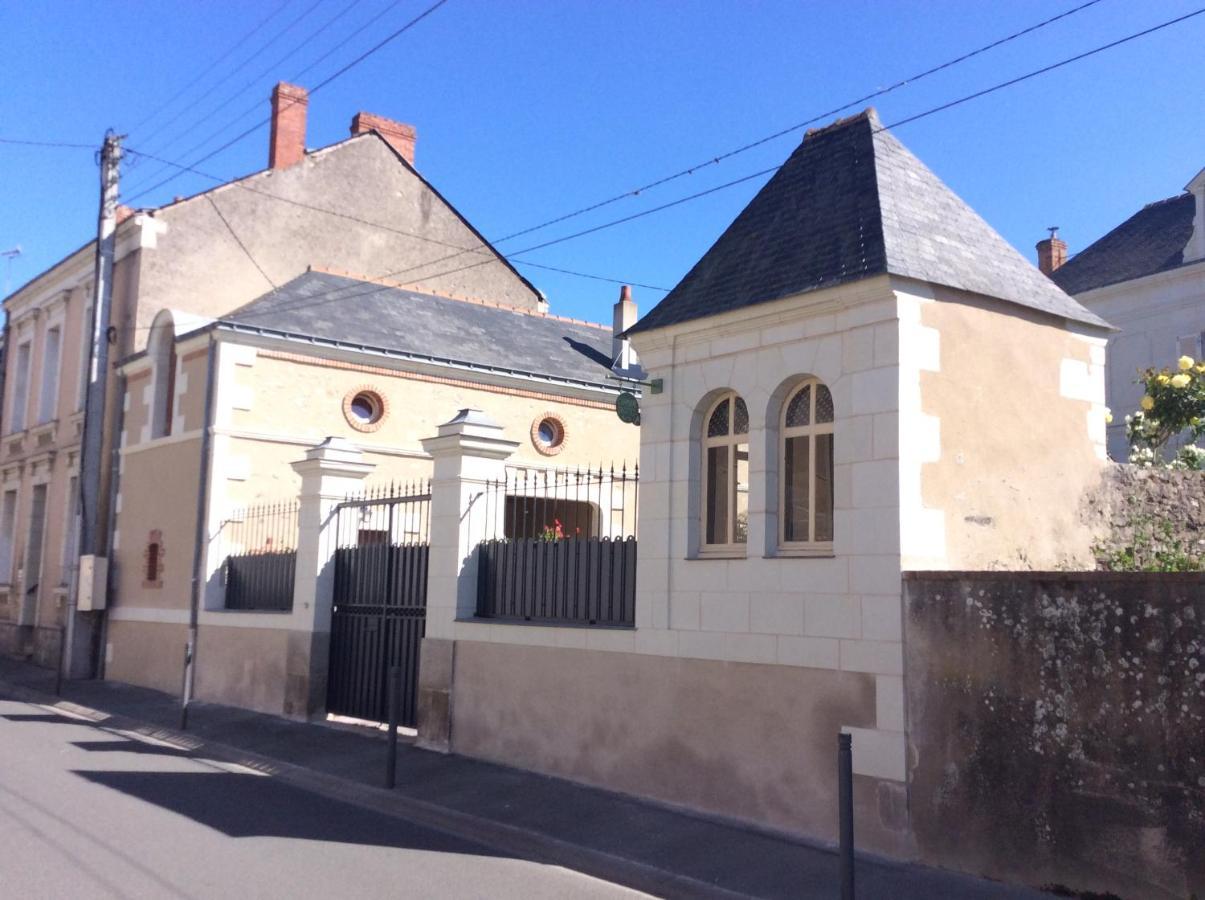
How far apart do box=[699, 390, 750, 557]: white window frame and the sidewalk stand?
6.79ft

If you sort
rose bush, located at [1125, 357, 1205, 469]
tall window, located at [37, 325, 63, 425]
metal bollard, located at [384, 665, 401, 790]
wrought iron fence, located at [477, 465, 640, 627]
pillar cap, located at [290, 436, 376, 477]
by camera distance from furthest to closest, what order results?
tall window, located at [37, 325, 63, 425], pillar cap, located at [290, 436, 376, 477], rose bush, located at [1125, 357, 1205, 469], metal bollard, located at [384, 665, 401, 790], wrought iron fence, located at [477, 465, 640, 627]

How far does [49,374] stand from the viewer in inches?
976

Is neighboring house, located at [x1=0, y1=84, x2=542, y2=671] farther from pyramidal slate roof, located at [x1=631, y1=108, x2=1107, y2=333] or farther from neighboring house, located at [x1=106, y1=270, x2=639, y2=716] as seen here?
pyramidal slate roof, located at [x1=631, y1=108, x2=1107, y2=333]

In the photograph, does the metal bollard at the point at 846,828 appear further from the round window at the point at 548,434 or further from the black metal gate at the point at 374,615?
the round window at the point at 548,434

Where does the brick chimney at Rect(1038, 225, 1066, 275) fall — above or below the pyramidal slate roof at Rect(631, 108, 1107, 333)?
above

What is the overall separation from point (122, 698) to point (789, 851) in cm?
1301

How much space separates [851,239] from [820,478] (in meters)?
1.78

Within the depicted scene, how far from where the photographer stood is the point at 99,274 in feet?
66.7

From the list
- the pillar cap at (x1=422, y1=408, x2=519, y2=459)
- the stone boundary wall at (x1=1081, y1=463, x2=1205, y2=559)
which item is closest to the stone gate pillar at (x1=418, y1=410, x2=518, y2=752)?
the pillar cap at (x1=422, y1=408, x2=519, y2=459)

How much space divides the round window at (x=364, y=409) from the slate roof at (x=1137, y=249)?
13.6 metres

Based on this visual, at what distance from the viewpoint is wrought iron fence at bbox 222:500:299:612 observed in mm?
15492

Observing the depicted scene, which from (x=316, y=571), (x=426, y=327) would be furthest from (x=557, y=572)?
(x=426, y=327)

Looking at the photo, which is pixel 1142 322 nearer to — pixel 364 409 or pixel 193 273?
pixel 364 409

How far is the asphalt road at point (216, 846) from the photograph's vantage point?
22.6 ft
